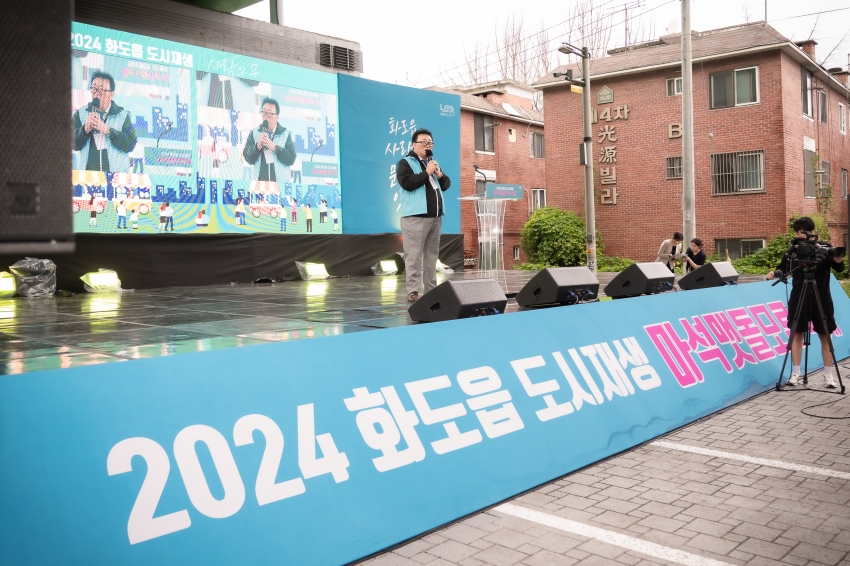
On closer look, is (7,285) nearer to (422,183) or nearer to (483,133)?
(422,183)

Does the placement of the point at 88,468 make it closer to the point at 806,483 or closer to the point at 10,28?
the point at 10,28

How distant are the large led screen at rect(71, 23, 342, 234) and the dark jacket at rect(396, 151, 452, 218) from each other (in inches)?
234

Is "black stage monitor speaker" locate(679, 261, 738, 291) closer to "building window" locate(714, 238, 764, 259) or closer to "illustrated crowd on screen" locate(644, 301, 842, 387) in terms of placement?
"illustrated crowd on screen" locate(644, 301, 842, 387)

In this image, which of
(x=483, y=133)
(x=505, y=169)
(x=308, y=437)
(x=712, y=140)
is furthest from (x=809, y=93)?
(x=308, y=437)

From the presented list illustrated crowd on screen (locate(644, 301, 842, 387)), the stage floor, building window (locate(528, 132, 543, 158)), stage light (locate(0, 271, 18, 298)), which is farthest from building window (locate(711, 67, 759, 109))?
stage light (locate(0, 271, 18, 298))

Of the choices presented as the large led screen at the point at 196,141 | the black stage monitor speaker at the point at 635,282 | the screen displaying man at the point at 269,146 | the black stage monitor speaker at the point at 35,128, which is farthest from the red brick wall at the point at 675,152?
the black stage monitor speaker at the point at 35,128

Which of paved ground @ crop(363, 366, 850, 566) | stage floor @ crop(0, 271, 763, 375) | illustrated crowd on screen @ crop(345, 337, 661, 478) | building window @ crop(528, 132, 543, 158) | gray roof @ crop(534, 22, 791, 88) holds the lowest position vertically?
paved ground @ crop(363, 366, 850, 566)

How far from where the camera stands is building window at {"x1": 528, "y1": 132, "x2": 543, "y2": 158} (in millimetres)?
30062

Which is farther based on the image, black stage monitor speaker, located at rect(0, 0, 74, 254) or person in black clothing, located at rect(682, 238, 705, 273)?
person in black clothing, located at rect(682, 238, 705, 273)

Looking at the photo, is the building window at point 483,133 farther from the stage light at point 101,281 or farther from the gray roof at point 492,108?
the stage light at point 101,281

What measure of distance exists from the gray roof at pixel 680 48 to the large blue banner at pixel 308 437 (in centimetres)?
2046

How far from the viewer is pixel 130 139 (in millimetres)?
11188

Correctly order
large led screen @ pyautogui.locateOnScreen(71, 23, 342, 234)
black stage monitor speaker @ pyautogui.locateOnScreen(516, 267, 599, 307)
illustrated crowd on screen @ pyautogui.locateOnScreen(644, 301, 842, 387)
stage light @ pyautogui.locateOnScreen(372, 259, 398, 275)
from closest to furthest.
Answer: black stage monitor speaker @ pyautogui.locateOnScreen(516, 267, 599, 307), illustrated crowd on screen @ pyautogui.locateOnScreen(644, 301, 842, 387), large led screen @ pyautogui.locateOnScreen(71, 23, 342, 234), stage light @ pyautogui.locateOnScreen(372, 259, 398, 275)

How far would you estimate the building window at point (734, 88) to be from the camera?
22688 mm
